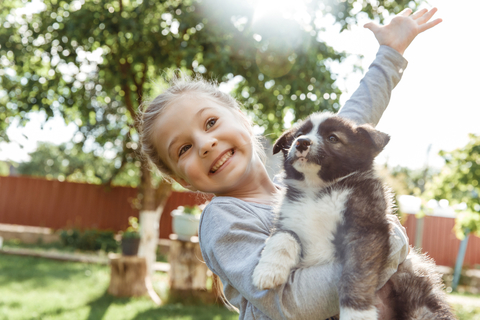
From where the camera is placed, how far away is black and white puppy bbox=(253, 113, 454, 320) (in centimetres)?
155

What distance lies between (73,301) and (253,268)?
735cm

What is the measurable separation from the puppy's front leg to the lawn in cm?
577

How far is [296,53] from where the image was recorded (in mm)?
6371

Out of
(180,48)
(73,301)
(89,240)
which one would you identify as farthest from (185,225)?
(89,240)

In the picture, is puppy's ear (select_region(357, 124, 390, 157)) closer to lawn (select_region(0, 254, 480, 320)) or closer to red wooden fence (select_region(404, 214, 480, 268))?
lawn (select_region(0, 254, 480, 320))

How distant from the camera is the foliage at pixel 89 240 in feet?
47.6

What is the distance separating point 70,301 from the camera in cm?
776

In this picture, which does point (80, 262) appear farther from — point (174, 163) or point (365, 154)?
point (365, 154)

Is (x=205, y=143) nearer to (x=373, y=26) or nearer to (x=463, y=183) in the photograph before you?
(x=373, y=26)

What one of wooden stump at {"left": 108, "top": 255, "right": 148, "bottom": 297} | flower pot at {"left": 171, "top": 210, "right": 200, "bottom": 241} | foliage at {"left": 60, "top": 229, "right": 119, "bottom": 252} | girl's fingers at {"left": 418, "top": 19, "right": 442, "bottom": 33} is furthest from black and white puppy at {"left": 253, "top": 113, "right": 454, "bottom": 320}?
foliage at {"left": 60, "top": 229, "right": 119, "bottom": 252}

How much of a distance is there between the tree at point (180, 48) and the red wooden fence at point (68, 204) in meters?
9.53

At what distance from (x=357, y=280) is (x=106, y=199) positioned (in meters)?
17.0

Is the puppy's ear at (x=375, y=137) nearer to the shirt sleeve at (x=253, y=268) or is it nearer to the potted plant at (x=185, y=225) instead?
the shirt sleeve at (x=253, y=268)

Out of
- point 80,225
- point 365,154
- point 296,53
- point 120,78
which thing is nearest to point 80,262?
point 80,225
